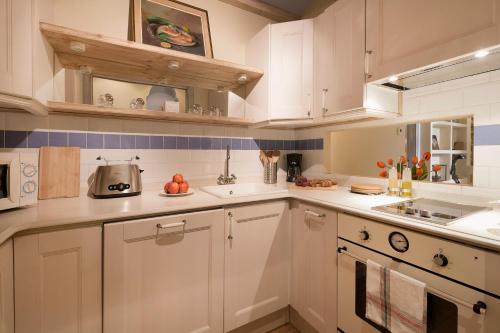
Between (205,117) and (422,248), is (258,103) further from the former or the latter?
(422,248)

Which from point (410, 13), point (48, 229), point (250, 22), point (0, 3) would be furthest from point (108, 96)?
point (410, 13)

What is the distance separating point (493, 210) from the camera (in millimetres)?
1208

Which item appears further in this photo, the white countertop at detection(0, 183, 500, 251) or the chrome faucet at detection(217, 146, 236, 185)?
the chrome faucet at detection(217, 146, 236, 185)

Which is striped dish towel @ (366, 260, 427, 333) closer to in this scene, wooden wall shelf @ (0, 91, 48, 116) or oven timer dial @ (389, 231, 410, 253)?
oven timer dial @ (389, 231, 410, 253)

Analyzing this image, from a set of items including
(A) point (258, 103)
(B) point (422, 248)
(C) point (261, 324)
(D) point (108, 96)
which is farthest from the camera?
(A) point (258, 103)

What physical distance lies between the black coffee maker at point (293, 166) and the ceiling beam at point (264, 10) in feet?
4.46

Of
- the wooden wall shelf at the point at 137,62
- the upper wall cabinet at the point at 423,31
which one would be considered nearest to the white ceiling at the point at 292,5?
the wooden wall shelf at the point at 137,62

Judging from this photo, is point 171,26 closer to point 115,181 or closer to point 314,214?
point 115,181

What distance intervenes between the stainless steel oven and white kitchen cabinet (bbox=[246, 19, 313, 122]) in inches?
38.1

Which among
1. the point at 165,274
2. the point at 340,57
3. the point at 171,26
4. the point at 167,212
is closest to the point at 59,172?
the point at 167,212

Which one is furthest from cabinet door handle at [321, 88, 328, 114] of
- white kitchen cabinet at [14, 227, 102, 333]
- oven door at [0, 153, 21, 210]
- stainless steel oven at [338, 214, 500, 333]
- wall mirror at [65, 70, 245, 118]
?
oven door at [0, 153, 21, 210]

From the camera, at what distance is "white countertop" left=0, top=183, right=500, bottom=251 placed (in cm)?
90

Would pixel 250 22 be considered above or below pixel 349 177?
above

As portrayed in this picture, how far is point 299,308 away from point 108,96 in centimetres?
188
